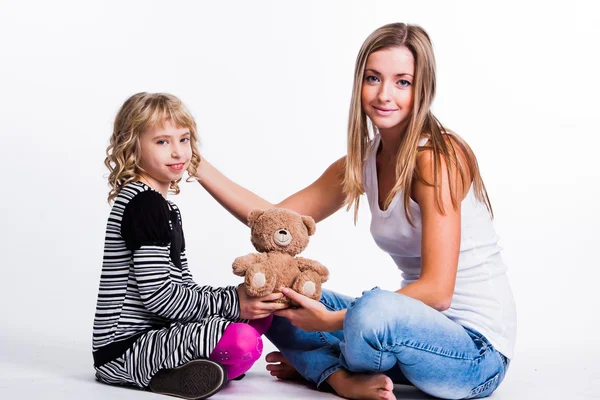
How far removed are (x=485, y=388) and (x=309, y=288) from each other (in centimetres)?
52

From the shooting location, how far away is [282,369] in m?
2.39

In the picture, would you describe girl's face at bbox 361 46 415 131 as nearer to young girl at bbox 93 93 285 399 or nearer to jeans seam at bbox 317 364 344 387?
young girl at bbox 93 93 285 399

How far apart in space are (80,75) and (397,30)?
217 cm

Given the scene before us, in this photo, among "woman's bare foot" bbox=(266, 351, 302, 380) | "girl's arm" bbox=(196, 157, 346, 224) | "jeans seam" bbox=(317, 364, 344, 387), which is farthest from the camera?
"girl's arm" bbox=(196, 157, 346, 224)

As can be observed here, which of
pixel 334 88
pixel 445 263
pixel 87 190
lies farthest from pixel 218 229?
pixel 445 263

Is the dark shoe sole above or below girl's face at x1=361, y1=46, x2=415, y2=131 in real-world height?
below

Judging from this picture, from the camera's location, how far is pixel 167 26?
4066 millimetres

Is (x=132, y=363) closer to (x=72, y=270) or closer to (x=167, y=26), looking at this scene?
(x=72, y=270)

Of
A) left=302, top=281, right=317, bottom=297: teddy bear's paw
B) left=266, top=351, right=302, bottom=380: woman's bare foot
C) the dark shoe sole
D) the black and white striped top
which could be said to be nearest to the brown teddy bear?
left=302, top=281, right=317, bottom=297: teddy bear's paw

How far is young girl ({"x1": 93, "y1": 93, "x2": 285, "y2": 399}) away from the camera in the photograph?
6.72ft

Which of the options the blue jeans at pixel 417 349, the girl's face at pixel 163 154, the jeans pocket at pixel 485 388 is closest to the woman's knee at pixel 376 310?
the blue jeans at pixel 417 349

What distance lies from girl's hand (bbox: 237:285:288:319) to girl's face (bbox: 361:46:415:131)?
57cm

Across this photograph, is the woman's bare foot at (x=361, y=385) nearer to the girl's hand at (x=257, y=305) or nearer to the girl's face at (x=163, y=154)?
the girl's hand at (x=257, y=305)

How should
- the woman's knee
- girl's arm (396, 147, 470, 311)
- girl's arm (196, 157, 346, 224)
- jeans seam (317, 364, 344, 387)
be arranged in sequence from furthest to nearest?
girl's arm (196, 157, 346, 224), jeans seam (317, 364, 344, 387), girl's arm (396, 147, 470, 311), the woman's knee
